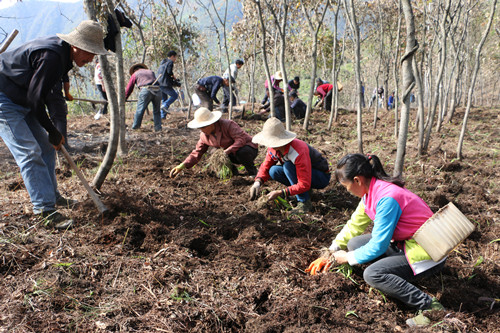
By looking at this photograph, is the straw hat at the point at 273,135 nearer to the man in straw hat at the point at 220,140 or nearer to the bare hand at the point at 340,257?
the man in straw hat at the point at 220,140

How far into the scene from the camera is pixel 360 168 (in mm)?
1944

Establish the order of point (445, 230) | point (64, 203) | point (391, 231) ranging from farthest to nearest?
point (64, 203), point (391, 231), point (445, 230)

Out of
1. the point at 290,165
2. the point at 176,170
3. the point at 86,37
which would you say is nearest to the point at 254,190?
the point at 290,165

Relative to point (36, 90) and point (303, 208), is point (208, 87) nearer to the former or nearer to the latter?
point (303, 208)

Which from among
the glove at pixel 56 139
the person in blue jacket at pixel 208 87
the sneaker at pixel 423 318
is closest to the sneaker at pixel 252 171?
the glove at pixel 56 139

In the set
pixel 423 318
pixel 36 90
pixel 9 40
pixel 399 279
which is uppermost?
pixel 9 40

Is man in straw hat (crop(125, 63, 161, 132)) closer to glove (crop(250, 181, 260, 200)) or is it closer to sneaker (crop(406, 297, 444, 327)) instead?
glove (crop(250, 181, 260, 200))

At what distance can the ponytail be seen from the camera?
1950mm

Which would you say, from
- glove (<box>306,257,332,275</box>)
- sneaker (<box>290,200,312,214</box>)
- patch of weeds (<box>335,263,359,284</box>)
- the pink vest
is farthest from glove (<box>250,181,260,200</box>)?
the pink vest

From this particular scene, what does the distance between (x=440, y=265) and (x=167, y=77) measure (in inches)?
251

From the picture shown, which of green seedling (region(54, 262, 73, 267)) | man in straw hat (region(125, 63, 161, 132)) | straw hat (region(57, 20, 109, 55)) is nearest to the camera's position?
green seedling (region(54, 262, 73, 267))

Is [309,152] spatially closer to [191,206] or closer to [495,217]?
[191,206]

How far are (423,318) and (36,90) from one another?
279 cm

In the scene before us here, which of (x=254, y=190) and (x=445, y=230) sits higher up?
(x=445, y=230)
